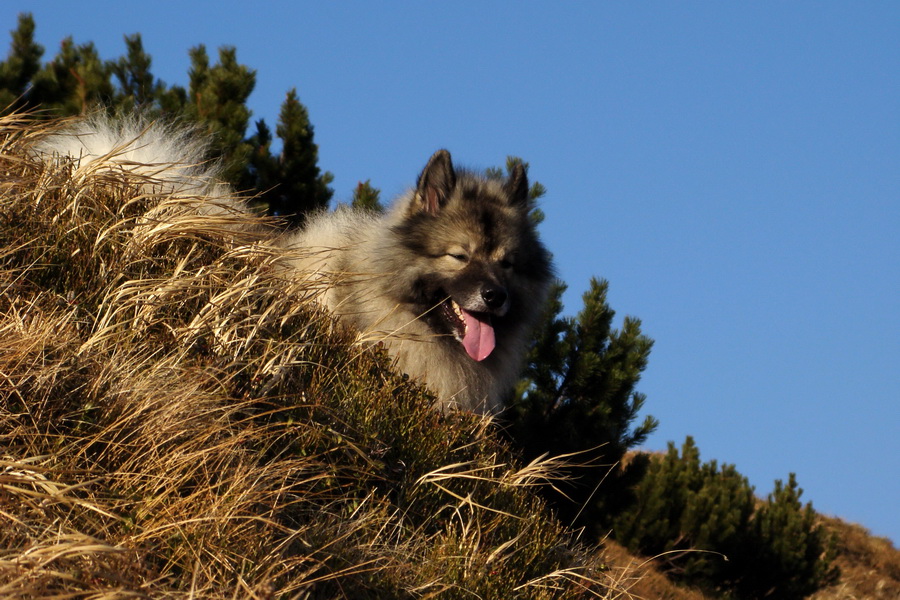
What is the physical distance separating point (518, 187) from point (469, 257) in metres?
1.02

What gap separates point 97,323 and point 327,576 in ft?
6.78

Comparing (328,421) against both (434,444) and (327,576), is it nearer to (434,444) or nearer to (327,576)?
(434,444)

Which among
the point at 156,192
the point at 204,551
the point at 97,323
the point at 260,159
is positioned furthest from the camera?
the point at 260,159

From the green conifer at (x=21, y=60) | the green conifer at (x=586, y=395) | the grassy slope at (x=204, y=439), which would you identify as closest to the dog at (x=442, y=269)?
the grassy slope at (x=204, y=439)

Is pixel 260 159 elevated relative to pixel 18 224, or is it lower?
elevated

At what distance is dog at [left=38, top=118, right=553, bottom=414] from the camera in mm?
7242

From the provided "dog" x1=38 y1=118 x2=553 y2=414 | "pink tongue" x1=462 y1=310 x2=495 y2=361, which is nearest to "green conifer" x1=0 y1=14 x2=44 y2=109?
"dog" x1=38 y1=118 x2=553 y2=414

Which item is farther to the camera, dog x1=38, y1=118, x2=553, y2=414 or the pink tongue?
the pink tongue

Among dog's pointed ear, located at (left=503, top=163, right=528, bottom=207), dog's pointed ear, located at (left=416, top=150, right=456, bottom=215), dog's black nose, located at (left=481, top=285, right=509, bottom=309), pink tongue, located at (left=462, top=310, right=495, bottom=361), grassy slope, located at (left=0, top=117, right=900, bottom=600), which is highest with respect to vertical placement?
dog's pointed ear, located at (left=503, top=163, right=528, bottom=207)

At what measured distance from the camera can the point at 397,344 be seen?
23.7 ft

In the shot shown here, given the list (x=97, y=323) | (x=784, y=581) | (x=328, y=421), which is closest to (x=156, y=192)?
(x=97, y=323)

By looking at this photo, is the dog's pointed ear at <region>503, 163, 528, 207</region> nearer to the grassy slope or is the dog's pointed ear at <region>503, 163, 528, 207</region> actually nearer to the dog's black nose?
the dog's black nose

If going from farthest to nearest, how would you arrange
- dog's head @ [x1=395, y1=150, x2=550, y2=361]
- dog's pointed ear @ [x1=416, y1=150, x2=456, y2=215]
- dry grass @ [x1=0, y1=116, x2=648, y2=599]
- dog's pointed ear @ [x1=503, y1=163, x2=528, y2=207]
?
dog's pointed ear @ [x1=503, y1=163, x2=528, y2=207] < dog's pointed ear @ [x1=416, y1=150, x2=456, y2=215] < dog's head @ [x1=395, y1=150, x2=550, y2=361] < dry grass @ [x1=0, y1=116, x2=648, y2=599]

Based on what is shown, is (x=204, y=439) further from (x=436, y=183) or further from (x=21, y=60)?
(x=21, y=60)
